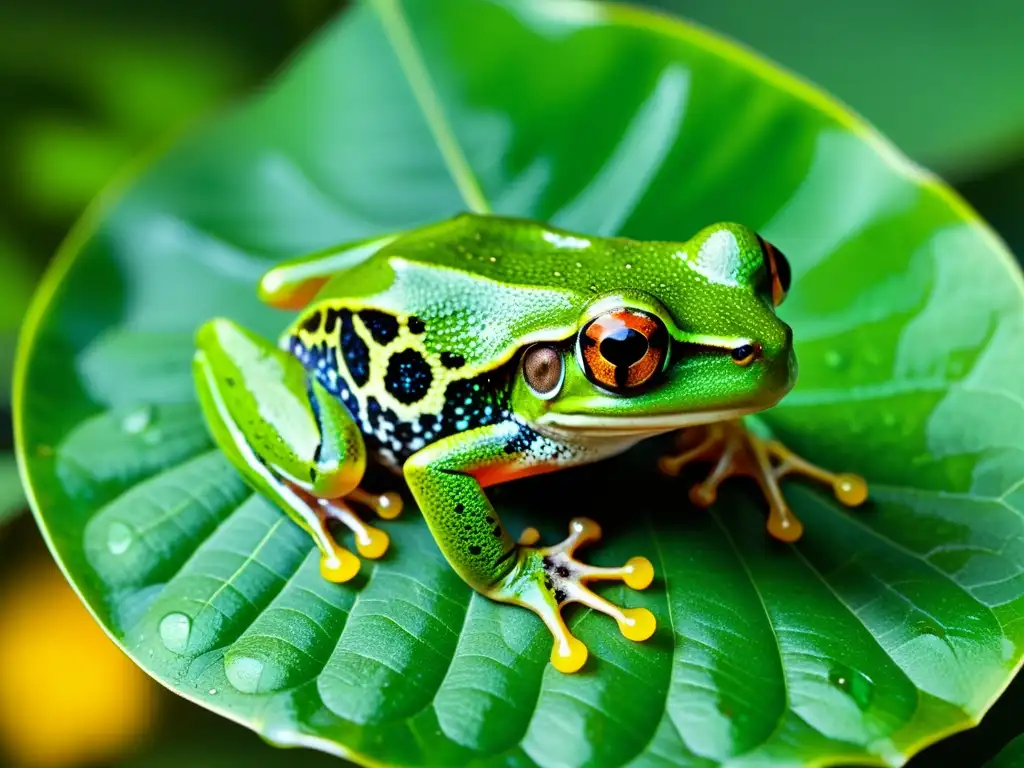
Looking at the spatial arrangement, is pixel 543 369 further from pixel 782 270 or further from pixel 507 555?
pixel 782 270

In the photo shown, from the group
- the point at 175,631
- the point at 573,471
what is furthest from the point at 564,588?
the point at 175,631

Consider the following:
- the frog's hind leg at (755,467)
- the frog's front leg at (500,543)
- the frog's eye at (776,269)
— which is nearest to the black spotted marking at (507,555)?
the frog's front leg at (500,543)

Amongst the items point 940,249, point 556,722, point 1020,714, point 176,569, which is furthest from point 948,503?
point 176,569

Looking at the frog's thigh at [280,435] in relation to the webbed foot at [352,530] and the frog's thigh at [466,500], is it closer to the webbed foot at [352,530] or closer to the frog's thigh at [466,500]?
the webbed foot at [352,530]

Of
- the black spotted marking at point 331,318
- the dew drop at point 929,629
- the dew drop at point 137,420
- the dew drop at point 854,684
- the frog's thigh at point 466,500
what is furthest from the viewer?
the dew drop at point 137,420

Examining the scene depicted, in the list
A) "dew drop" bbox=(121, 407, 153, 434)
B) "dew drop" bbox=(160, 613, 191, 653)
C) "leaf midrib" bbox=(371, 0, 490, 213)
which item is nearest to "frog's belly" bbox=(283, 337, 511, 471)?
"dew drop" bbox=(121, 407, 153, 434)
